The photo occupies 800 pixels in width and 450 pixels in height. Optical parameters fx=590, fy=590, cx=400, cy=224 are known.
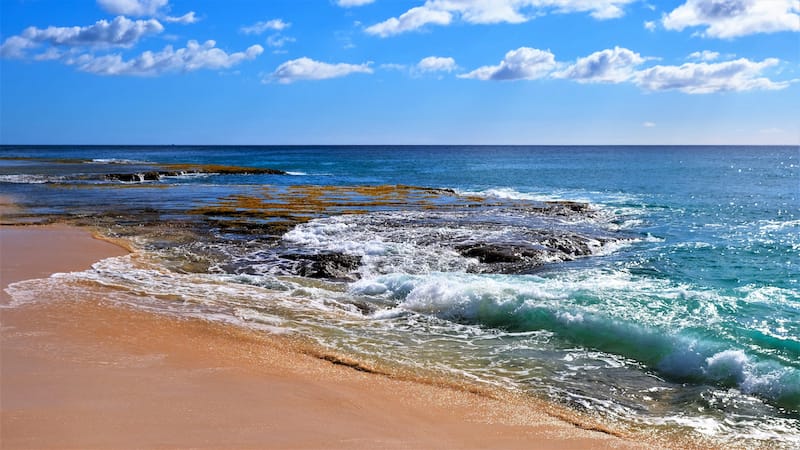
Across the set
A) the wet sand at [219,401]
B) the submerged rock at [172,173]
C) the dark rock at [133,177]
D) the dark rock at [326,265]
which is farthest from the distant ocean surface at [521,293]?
the submerged rock at [172,173]

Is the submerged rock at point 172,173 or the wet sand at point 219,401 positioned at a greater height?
the submerged rock at point 172,173

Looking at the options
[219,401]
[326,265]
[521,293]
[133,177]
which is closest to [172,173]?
[133,177]

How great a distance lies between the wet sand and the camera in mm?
5891

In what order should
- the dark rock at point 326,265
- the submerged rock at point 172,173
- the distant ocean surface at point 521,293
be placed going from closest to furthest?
the distant ocean surface at point 521,293 < the dark rock at point 326,265 < the submerged rock at point 172,173

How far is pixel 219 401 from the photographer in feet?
22.0

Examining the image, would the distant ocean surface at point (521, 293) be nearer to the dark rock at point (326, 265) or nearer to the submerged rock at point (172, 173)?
the dark rock at point (326, 265)

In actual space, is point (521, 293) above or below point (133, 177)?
below

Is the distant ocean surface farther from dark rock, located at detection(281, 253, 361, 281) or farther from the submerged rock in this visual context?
the submerged rock

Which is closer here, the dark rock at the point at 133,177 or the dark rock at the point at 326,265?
the dark rock at the point at 326,265

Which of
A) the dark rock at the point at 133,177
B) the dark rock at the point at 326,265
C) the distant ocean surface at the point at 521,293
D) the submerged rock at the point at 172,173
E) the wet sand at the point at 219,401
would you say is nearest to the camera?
Answer: the wet sand at the point at 219,401

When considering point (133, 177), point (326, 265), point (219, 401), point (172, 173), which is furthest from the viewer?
point (172, 173)

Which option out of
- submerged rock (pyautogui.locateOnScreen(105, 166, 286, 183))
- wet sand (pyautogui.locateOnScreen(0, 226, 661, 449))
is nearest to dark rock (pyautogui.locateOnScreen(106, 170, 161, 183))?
submerged rock (pyautogui.locateOnScreen(105, 166, 286, 183))

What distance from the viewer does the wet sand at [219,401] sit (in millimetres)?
5891

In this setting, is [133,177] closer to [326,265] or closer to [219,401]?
[326,265]
